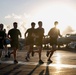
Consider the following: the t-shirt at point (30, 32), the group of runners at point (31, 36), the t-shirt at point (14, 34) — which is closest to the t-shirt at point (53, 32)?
the group of runners at point (31, 36)

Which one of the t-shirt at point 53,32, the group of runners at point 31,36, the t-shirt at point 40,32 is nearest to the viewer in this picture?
the group of runners at point 31,36

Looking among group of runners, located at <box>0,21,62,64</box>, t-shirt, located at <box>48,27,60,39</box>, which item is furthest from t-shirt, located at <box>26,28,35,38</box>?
t-shirt, located at <box>48,27,60,39</box>

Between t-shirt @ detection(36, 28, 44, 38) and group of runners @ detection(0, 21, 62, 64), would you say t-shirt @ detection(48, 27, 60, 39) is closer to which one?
group of runners @ detection(0, 21, 62, 64)

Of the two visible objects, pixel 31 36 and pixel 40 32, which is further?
pixel 31 36

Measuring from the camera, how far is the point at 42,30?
49.9ft

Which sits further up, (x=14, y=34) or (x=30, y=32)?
(x=30, y=32)

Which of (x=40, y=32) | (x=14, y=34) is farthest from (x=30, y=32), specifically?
(x=14, y=34)

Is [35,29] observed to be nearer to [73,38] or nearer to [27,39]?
[27,39]

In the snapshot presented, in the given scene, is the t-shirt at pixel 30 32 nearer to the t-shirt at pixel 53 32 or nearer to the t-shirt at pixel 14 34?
the t-shirt at pixel 53 32

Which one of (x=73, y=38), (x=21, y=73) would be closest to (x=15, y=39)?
(x=21, y=73)

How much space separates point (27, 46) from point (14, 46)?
1.56 meters

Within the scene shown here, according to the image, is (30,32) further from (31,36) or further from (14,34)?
(14,34)

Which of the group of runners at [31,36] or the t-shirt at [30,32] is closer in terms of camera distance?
the group of runners at [31,36]

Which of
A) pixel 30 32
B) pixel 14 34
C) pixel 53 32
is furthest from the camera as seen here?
pixel 30 32
